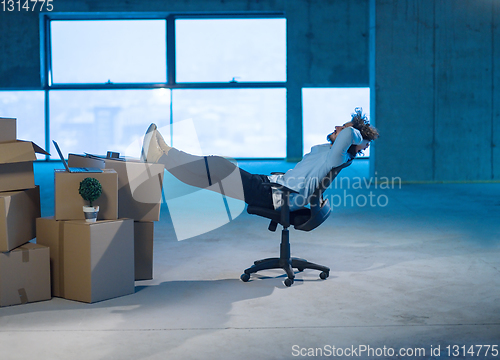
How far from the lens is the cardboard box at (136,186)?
2846 millimetres

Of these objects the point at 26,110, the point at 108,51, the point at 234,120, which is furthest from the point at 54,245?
the point at 26,110

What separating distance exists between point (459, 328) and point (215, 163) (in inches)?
58.5

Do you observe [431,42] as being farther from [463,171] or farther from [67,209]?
[67,209]

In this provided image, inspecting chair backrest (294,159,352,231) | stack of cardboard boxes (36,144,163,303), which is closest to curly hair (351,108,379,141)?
chair backrest (294,159,352,231)

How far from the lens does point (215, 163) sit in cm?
290

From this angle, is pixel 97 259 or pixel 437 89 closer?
pixel 97 259

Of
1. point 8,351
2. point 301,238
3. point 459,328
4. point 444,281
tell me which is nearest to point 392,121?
point 301,238

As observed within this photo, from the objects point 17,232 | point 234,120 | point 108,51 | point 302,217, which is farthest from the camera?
point 234,120

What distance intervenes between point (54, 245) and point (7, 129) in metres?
0.65

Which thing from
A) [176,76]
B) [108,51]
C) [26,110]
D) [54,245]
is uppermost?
[108,51]

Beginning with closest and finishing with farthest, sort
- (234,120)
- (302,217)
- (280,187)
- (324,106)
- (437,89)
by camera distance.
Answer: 1. (280,187)
2. (302,217)
3. (437,89)
4. (324,106)
5. (234,120)

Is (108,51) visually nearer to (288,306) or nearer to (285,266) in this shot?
(285,266)

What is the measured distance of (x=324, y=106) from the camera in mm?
11906

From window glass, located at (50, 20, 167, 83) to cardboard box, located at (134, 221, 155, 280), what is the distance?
953 centimetres
